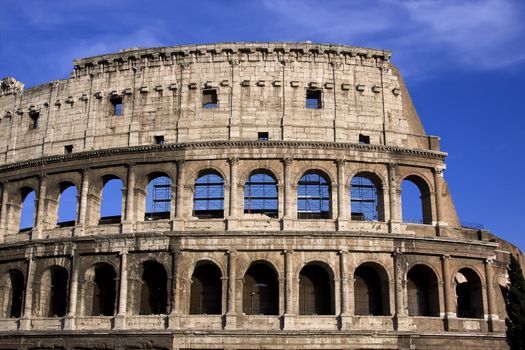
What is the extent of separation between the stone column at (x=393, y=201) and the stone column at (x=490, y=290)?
4550mm

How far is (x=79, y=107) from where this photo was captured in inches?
1305

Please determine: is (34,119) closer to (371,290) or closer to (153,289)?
(153,289)

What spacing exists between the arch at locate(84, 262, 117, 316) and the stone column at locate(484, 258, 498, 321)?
1630 cm

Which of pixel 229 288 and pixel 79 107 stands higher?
pixel 79 107

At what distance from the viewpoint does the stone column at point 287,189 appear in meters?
29.6

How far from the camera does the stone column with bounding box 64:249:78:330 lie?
29.4 meters

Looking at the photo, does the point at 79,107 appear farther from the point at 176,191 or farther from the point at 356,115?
the point at 356,115

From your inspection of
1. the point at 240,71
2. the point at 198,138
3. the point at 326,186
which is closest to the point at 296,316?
the point at 326,186

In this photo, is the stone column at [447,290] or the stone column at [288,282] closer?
the stone column at [288,282]

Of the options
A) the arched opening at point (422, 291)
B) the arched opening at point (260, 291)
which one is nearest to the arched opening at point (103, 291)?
the arched opening at point (260, 291)

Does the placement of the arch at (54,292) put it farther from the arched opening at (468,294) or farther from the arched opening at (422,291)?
the arched opening at (468,294)

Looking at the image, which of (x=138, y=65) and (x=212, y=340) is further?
(x=138, y=65)

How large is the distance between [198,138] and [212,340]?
8878 mm

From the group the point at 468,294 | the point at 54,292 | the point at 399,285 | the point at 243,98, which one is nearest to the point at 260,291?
the point at 399,285
